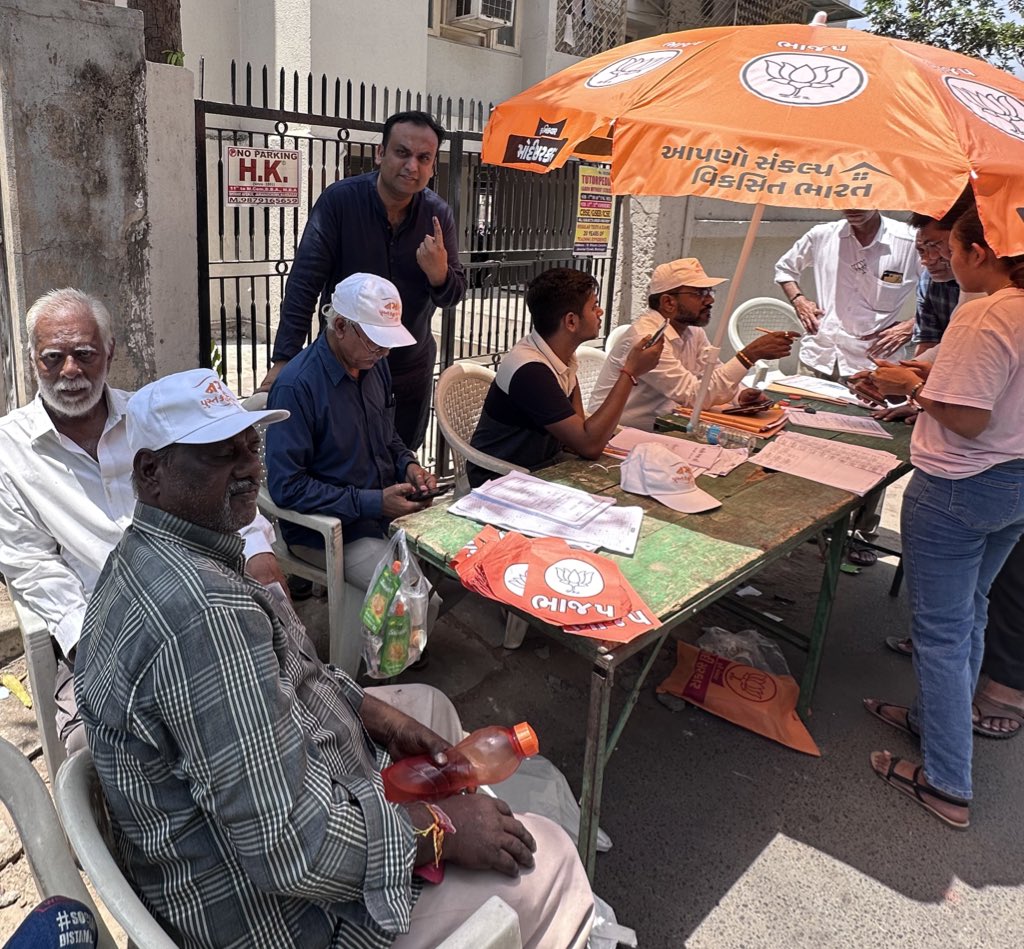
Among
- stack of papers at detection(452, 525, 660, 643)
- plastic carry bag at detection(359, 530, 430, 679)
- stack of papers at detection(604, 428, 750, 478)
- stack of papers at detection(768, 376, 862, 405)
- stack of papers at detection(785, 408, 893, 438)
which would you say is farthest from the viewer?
stack of papers at detection(768, 376, 862, 405)

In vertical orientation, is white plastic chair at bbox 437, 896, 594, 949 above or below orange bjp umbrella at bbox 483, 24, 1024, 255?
below

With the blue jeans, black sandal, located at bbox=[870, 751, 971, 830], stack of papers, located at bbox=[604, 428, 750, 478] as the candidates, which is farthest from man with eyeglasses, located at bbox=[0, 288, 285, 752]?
black sandal, located at bbox=[870, 751, 971, 830]

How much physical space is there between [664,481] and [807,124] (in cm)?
117

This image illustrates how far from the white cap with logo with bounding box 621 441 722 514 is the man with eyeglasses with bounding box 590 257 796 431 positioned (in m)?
0.72

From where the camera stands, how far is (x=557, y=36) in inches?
509

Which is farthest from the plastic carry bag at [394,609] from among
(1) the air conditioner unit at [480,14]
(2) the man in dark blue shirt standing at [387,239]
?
(1) the air conditioner unit at [480,14]

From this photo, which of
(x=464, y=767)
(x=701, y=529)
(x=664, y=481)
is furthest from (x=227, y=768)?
(x=664, y=481)

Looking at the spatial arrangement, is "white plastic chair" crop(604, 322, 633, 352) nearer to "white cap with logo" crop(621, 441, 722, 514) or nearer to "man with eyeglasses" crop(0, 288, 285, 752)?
"white cap with logo" crop(621, 441, 722, 514)

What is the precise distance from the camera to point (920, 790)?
2.71 m

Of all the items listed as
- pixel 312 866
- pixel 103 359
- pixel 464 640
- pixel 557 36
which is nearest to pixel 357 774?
pixel 312 866

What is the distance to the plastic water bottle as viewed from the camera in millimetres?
3338

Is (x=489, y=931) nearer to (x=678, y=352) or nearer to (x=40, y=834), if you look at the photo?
(x=40, y=834)

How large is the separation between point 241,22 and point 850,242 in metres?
8.24

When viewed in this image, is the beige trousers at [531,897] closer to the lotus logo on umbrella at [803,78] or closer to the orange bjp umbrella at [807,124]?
the orange bjp umbrella at [807,124]
